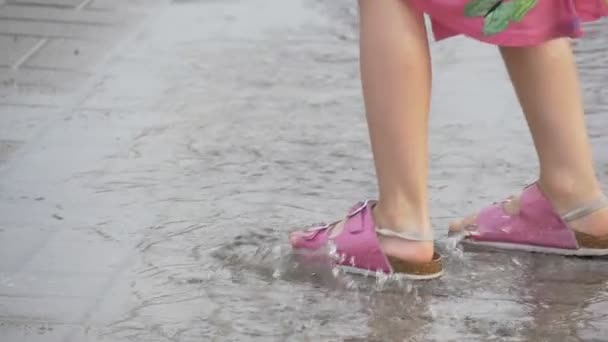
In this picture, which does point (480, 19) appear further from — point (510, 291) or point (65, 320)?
point (65, 320)

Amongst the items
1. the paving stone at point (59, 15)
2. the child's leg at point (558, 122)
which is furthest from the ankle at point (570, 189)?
the paving stone at point (59, 15)

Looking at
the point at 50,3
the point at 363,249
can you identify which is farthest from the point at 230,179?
the point at 50,3

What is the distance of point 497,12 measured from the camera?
2971 mm

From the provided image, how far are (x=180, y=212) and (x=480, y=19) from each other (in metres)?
0.99

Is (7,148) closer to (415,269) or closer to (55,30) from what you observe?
(55,30)

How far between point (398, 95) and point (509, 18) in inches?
11.2

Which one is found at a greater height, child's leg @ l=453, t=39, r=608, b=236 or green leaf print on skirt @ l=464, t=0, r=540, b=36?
green leaf print on skirt @ l=464, t=0, r=540, b=36

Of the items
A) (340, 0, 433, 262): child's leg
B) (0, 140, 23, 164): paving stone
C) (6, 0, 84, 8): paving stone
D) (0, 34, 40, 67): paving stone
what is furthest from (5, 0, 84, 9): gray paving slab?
(340, 0, 433, 262): child's leg

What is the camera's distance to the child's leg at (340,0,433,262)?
3.03 m

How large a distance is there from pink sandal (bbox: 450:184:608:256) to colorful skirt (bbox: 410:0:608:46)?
43 cm

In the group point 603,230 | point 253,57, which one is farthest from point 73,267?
point 253,57

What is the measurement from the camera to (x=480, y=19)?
2.98m

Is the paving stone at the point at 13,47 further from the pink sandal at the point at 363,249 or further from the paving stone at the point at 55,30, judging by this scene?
the pink sandal at the point at 363,249

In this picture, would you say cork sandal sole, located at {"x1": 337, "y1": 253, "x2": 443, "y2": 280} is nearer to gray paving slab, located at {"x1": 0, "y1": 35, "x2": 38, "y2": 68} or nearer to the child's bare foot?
the child's bare foot
